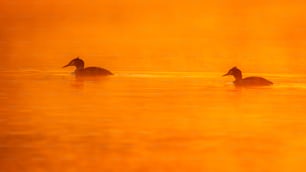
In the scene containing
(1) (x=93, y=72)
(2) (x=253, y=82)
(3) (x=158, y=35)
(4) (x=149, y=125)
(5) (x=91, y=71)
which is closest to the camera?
(4) (x=149, y=125)

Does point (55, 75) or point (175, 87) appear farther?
point (55, 75)

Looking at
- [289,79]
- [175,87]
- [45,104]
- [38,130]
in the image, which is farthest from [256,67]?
[38,130]

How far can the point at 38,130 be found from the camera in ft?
36.9

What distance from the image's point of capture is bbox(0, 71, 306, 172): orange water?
9.73 meters

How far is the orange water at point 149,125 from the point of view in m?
9.73

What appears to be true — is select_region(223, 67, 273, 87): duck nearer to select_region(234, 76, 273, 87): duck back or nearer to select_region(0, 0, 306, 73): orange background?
select_region(234, 76, 273, 87): duck back

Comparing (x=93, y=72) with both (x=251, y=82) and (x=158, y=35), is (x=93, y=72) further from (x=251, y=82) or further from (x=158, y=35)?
(x=158, y=35)

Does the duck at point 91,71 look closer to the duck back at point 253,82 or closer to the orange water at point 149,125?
the orange water at point 149,125

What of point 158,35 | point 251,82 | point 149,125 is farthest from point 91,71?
point 158,35

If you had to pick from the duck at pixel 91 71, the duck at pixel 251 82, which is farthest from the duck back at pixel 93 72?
the duck at pixel 251 82

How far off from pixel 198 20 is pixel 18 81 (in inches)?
896

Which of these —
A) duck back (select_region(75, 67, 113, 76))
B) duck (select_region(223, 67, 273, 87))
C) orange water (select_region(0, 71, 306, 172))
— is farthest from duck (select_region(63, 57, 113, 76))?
duck (select_region(223, 67, 273, 87))

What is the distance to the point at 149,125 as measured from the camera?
1176 cm

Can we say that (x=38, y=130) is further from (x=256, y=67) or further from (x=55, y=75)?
(x=256, y=67)
